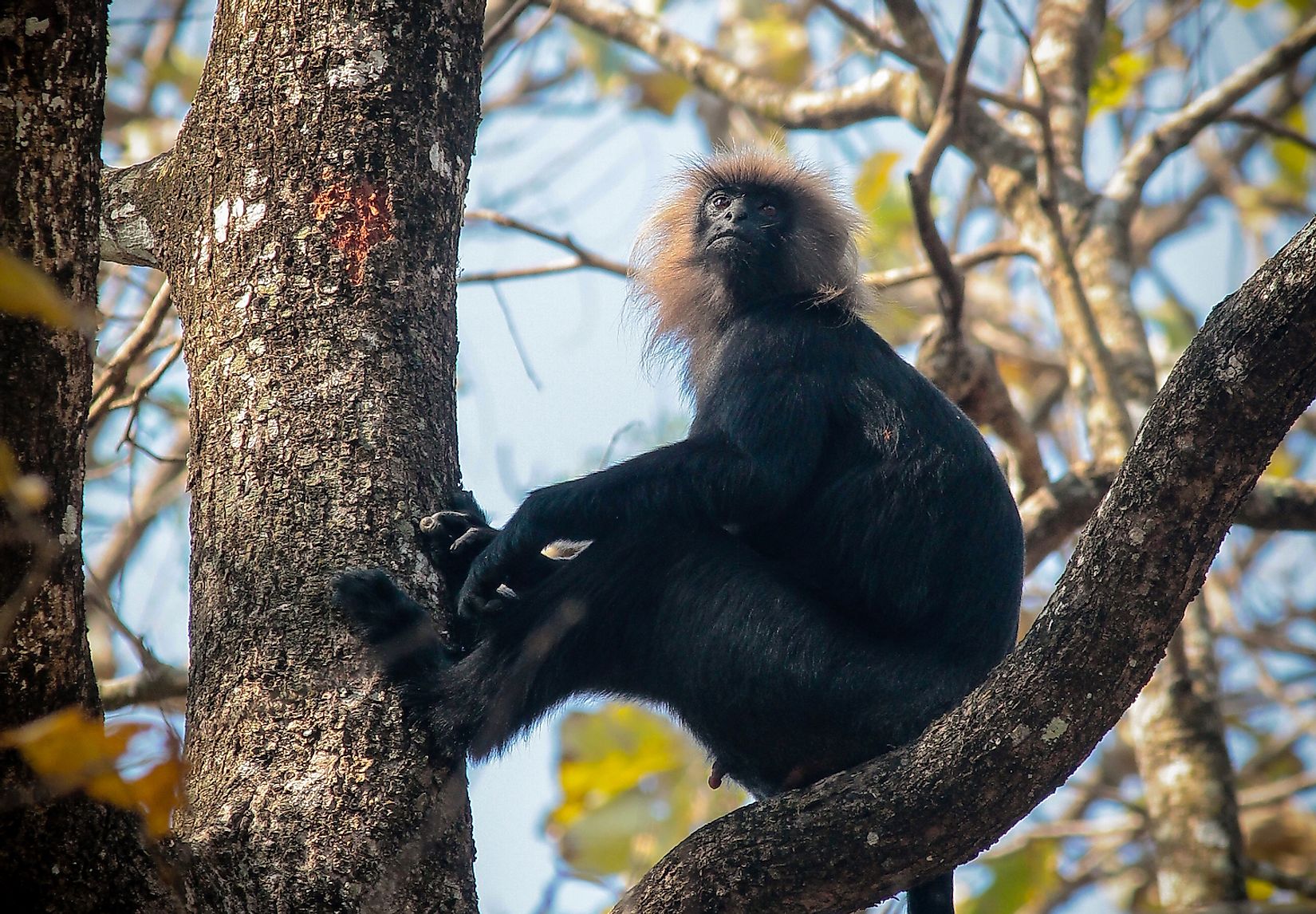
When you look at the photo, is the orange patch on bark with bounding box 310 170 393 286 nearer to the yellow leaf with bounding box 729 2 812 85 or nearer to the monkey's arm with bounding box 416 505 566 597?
the monkey's arm with bounding box 416 505 566 597

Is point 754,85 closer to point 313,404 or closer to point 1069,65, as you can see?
point 1069,65

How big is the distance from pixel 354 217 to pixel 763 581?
151cm

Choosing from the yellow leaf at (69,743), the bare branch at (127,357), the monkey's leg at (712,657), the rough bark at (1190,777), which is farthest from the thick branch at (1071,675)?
the rough bark at (1190,777)

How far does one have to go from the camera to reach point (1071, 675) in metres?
2.59

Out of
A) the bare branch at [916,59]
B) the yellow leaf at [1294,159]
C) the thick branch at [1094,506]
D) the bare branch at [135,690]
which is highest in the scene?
the yellow leaf at [1294,159]

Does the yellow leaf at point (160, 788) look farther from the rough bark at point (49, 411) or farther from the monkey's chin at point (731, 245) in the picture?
the monkey's chin at point (731, 245)

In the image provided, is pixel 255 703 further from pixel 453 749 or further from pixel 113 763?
pixel 113 763

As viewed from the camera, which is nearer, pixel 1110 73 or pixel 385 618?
pixel 385 618

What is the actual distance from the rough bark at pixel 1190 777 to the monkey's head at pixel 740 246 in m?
2.33

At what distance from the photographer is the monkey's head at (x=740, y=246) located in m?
4.95

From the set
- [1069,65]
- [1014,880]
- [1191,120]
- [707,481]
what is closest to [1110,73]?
[1069,65]

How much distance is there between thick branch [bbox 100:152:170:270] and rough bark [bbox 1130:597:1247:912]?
4363 millimetres

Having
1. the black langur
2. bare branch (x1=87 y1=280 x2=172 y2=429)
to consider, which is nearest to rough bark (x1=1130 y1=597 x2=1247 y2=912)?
the black langur

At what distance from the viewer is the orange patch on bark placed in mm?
3195
